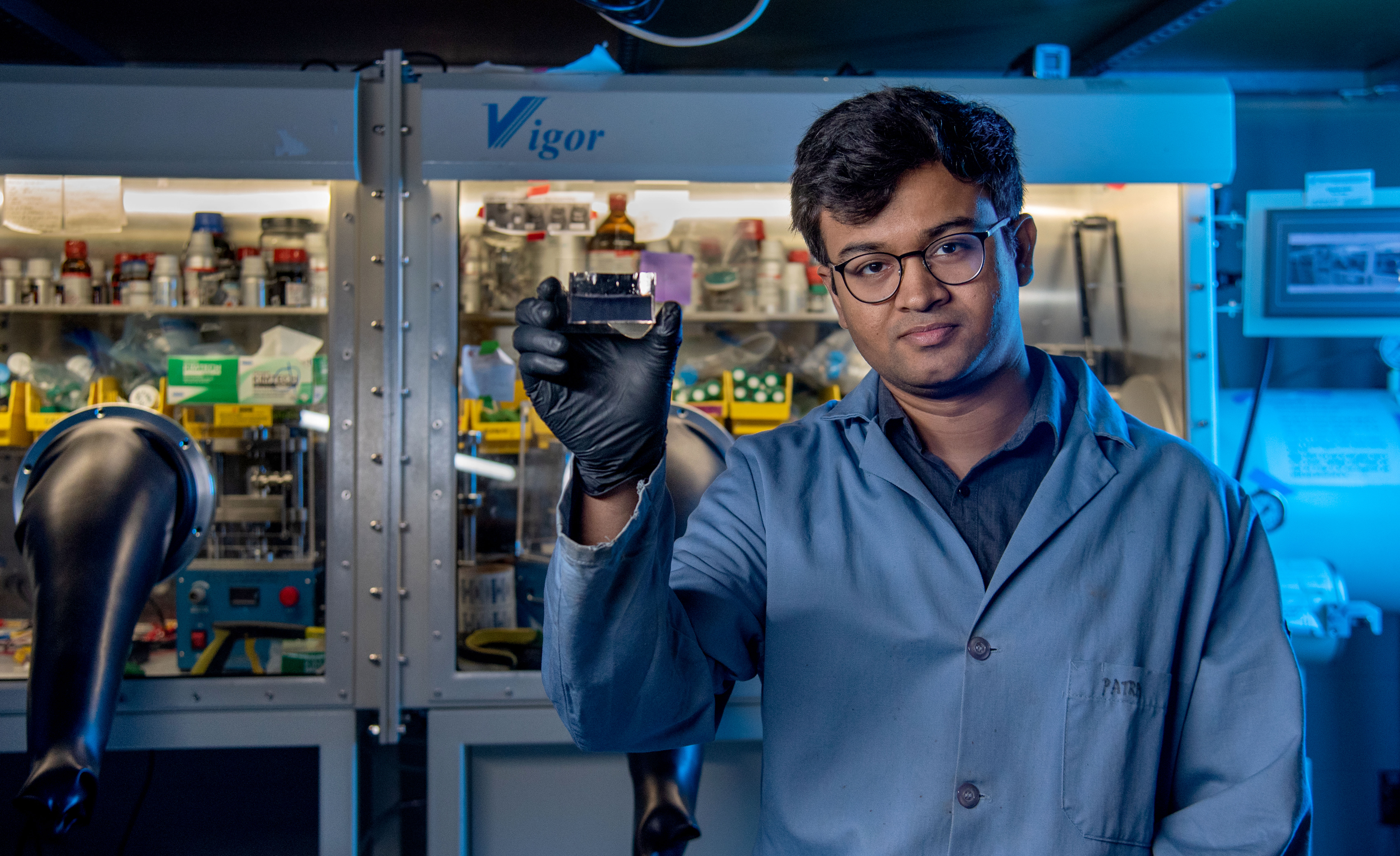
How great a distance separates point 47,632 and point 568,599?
1638 mm

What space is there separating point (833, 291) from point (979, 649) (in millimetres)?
499

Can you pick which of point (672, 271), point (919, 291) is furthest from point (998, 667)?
point (672, 271)

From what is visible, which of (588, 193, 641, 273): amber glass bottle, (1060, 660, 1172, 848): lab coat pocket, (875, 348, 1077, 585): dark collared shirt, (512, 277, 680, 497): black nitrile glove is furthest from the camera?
(588, 193, 641, 273): amber glass bottle

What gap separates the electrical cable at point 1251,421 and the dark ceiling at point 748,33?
1.02 m

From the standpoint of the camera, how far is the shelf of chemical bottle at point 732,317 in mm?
2305

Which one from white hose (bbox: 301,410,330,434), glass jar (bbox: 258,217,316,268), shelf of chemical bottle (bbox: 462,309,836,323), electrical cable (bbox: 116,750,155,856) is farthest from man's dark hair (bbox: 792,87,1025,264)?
electrical cable (bbox: 116,750,155,856)

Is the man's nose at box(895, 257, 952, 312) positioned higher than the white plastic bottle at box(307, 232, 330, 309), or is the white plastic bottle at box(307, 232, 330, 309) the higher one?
the white plastic bottle at box(307, 232, 330, 309)

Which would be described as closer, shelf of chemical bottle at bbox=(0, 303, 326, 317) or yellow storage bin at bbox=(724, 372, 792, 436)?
shelf of chemical bottle at bbox=(0, 303, 326, 317)

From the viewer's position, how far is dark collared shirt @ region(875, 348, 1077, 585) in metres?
1.12

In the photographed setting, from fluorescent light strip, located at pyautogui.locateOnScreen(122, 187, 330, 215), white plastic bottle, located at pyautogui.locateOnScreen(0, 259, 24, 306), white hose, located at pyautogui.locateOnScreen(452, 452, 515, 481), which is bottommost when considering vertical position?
white hose, located at pyautogui.locateOnScreen(452, 452, 515, 481)

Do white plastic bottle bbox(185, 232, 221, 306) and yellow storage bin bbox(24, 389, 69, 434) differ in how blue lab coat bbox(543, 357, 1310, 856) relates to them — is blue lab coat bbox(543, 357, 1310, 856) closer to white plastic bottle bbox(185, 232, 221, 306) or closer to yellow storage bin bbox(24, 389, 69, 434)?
white plastic bottle bbox(185, 232, 221, 306)

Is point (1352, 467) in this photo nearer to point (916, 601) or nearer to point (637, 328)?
point (916, 601)

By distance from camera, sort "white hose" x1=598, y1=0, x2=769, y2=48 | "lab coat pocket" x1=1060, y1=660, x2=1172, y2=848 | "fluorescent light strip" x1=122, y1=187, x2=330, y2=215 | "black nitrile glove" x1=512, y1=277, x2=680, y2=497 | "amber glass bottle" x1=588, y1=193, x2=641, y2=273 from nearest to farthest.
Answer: "black nitrile glove" x1=512, y1=277, x2=680, y2=497 < "lab coat pocket" x1=1060, y1=660, x2=1172, y2=848 < "white hose" x1=598, y1=0, x2=769, y2=48 < "fluorescent light strip" x1=122, y1=187, x2=330, y2=215 < "amber glass bottle" x1=588, y1=193, x2=641, y2=273

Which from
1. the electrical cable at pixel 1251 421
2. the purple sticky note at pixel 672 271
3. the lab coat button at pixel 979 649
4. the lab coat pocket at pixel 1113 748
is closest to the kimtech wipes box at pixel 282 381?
the purple sticky note at pixel 672 271
